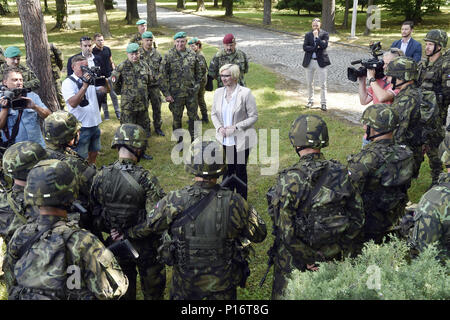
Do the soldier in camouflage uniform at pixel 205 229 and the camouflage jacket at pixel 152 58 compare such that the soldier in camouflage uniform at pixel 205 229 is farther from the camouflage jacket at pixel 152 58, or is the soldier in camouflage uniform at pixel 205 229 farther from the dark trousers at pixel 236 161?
the camouflage jacket at pixel 152 58

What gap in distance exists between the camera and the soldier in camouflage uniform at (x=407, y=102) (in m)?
5.05

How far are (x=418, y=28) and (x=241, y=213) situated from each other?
26653 millimetres

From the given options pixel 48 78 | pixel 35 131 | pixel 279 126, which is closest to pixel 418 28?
pixel 279 126

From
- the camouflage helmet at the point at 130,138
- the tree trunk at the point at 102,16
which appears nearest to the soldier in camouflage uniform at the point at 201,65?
the camouflage helmet at the point at 130,138

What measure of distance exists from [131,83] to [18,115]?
2863 millimetres

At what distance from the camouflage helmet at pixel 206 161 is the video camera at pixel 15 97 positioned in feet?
9.85

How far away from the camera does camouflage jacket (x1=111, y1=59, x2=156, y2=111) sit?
302 inches

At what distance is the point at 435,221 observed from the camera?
2.87m

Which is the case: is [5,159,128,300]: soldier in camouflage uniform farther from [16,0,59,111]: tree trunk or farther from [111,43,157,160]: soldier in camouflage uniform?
[16,0,59,111]: tree trunk

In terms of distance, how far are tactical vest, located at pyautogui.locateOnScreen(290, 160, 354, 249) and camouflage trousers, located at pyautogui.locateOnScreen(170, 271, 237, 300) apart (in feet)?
2.93

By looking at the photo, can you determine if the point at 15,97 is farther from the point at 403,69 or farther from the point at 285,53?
the point at 285,53

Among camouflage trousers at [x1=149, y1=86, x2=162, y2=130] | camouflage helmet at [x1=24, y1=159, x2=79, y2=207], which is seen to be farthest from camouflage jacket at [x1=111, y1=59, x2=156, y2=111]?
camouflage helmet at [x1=24, y1=159, x2=79, y2=207]

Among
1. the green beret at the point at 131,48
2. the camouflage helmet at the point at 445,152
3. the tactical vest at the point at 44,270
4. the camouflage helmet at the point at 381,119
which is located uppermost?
the green beret at the point at 131,48

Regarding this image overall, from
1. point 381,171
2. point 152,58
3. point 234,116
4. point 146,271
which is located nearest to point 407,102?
point 381,171
